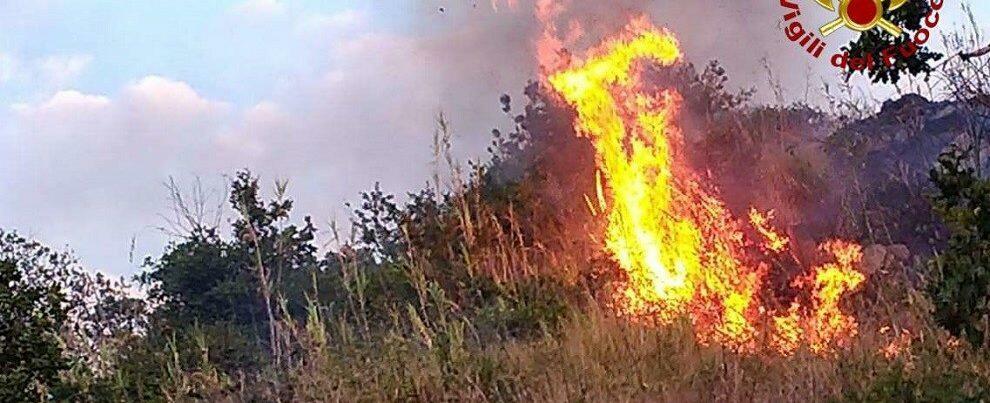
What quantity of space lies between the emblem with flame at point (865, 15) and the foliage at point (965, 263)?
2.79ft

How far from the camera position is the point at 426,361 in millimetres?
7723

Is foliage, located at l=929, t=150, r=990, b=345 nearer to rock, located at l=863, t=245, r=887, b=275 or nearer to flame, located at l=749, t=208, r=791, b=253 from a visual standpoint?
rock, located at l=863, t=245, r=887, b=275

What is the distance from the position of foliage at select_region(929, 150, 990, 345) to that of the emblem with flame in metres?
0.85

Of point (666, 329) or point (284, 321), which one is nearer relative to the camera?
point (666, 329)

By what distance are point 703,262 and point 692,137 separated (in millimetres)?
3178

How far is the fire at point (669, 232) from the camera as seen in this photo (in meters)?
7.98

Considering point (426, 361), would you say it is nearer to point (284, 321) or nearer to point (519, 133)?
point (284, 321)

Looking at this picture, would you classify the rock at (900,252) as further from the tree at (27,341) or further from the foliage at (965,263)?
the tree at (27,341)

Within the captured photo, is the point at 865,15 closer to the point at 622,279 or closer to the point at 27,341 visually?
the point at 622,279

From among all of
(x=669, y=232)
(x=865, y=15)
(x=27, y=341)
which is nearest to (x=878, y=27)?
(x=865, y=15)

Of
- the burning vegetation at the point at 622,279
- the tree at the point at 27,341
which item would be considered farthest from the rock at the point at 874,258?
the tree at the point at 27,341

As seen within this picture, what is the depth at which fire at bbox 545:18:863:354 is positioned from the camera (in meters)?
7.98

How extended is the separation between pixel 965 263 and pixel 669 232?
10.7ft

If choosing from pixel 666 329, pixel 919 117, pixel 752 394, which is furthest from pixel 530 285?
pixel 919 117
